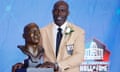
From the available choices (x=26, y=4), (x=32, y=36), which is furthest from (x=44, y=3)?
(x=32, y=36)

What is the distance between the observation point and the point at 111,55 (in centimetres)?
293

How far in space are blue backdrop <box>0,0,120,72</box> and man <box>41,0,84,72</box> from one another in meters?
0.72

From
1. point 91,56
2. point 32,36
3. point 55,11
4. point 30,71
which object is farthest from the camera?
point 91,56

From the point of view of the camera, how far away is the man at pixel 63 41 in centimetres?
193

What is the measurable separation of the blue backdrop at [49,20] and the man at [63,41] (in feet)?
2.38

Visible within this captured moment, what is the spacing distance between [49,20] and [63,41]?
0.87 metres

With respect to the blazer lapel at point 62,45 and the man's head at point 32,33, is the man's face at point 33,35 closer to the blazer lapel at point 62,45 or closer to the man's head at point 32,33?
the man's head at point 32,33

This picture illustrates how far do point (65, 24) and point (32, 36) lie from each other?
29 cm

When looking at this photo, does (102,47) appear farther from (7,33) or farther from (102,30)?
(7,33)

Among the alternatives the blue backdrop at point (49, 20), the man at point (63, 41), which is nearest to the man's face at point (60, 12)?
the man at point (63, 41)

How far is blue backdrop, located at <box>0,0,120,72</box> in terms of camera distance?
2734 millimetres

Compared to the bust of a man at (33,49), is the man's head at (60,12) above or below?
above

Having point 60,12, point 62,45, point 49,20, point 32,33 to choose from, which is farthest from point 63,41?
point 49,20

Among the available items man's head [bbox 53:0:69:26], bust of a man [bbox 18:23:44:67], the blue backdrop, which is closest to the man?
man's head [bbox 53:0:69:26]
